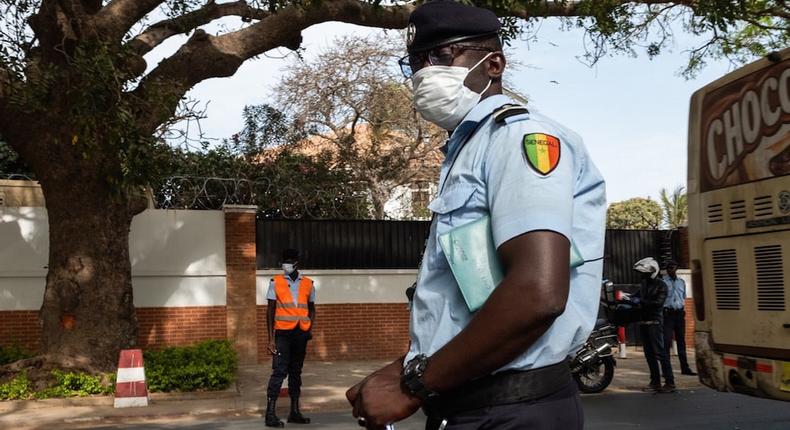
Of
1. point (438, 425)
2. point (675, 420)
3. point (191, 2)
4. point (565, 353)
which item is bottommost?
point (675, 420)

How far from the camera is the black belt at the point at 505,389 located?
72.7 inches

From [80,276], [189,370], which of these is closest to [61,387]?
[80,276]

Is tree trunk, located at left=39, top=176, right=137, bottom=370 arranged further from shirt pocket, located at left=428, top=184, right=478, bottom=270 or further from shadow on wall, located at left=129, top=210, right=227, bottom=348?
shirt pocket, located at left=428, top=184, right=478, bottom=270

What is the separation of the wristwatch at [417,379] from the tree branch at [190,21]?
11373 mm

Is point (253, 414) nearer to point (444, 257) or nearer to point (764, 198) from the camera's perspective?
point (764, 198)

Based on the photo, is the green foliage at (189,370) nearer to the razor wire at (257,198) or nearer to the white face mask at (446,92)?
the razor wire at (257,198)

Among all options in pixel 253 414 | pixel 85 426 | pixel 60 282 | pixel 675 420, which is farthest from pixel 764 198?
pixel 60 282

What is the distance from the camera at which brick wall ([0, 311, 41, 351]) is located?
13.9 meters

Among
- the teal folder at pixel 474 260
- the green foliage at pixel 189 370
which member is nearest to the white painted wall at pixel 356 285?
the green foliage at pixel 189 370

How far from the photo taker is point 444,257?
1.92 m

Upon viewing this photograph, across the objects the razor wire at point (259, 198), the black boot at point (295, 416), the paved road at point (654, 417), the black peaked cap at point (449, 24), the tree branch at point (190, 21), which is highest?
the tree branch at point (190, 21)

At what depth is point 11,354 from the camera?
1266 cm

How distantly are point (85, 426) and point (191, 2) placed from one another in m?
6.48

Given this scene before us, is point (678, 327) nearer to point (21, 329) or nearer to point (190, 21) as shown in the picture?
point (190, 21)
